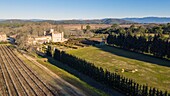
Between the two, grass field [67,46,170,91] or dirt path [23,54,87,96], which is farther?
grass field [67,46,170,91]

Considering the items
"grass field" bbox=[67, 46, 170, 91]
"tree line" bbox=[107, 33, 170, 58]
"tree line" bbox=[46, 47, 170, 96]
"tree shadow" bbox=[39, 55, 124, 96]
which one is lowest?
"tree shadow" bbox=[39, 55, 124, 96]

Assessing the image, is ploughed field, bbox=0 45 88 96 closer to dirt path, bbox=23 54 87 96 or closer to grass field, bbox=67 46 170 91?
dirt path, bbox=23 54 87 96

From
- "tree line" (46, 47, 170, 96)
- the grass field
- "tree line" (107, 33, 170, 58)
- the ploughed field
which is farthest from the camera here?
"tree line" (107, 33, 170, 58)

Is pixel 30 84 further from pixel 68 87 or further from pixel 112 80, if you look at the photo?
pixel 112 80

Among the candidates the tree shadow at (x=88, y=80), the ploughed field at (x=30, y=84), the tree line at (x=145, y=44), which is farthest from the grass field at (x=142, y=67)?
the ploughed field at (x=30, y=84)

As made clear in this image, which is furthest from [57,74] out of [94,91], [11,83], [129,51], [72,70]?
[129,51]

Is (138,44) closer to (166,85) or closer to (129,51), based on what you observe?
(129,51)

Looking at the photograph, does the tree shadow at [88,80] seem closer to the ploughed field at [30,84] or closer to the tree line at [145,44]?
the ploughed field at [30,84]

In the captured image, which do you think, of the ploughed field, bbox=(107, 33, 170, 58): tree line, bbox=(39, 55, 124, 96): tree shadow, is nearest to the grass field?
bbox=(107, 33, 170, 58): tree line
